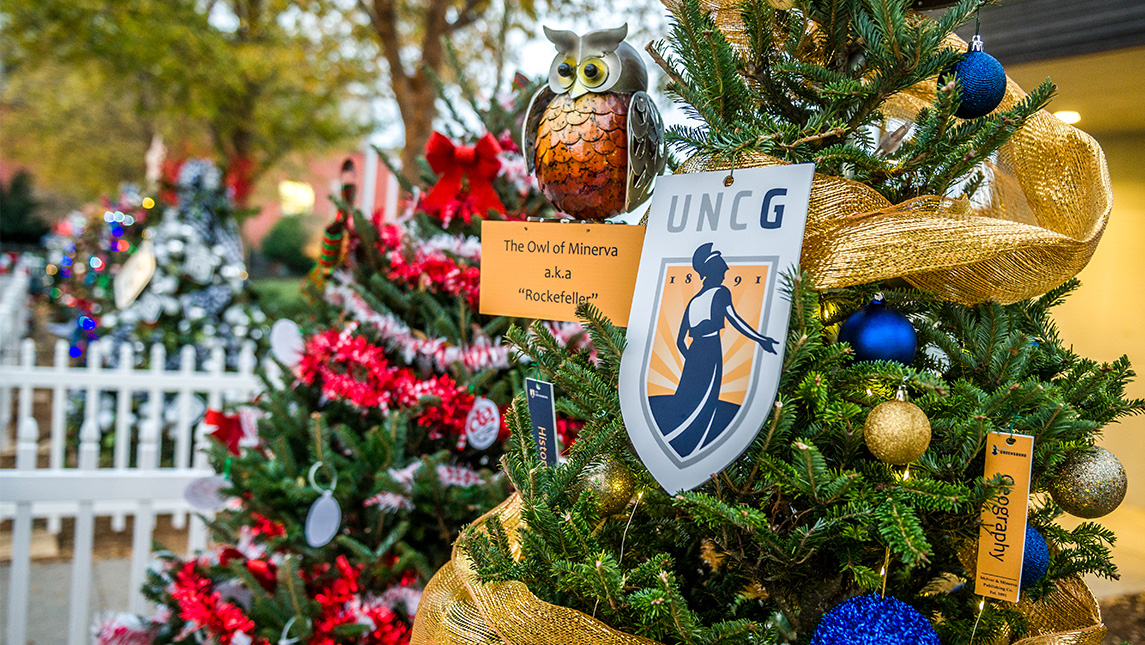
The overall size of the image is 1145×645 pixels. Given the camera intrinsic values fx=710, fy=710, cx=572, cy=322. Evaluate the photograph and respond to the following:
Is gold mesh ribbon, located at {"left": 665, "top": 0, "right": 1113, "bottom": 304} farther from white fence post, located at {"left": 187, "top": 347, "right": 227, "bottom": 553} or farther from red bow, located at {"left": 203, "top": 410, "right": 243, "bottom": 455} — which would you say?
red bow, located at {"left": 203, "top": 410, "right": 243, "bottom": 455}

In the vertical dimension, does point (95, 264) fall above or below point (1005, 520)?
above

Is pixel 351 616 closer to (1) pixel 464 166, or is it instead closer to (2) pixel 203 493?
(2) pixel 203 493

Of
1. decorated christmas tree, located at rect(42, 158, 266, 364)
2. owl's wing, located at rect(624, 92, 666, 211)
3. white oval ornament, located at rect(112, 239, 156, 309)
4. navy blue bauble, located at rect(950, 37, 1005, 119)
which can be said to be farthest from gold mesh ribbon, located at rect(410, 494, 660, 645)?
white oval ornament, located at rect(112, 239, 156, 309)

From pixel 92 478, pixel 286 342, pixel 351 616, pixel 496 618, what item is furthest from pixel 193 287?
pixel 496 618

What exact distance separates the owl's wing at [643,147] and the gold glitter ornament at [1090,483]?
722mm

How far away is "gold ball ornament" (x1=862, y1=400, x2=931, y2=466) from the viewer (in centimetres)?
81

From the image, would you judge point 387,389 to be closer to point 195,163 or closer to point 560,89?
point 560,89

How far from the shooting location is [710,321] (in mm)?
882

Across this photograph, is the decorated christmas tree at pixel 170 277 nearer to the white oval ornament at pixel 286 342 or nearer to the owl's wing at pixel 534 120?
the white oval ornament at pixel 286 342

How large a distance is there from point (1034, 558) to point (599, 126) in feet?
2.83

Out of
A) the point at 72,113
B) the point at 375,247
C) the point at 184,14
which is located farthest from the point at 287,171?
the point at 375,247

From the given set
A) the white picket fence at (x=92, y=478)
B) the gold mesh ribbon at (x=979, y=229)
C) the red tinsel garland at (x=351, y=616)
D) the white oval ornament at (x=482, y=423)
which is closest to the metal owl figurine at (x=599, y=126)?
the gold mesh ribbon at (x=979, y=229)

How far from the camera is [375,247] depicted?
7.22ft

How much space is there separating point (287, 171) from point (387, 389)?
18.1m
